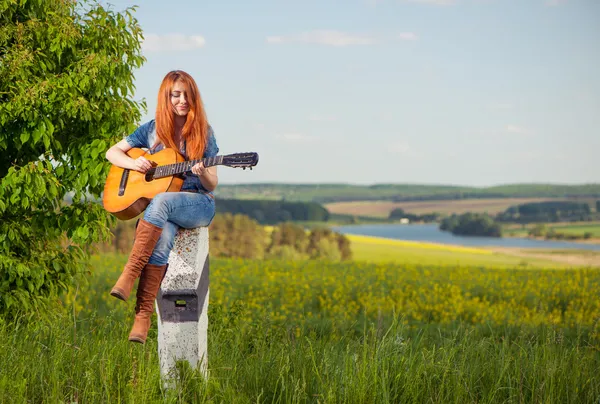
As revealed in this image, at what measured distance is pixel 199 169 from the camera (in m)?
5.29

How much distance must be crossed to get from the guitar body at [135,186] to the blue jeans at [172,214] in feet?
0.58

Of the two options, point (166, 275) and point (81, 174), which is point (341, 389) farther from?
point (81, 174)

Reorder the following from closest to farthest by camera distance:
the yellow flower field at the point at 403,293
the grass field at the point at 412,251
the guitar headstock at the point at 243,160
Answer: the guitar headstock at the point at 243,160 → the yellow flower field at the point at 403,293 → the grass field at the point at 412,251

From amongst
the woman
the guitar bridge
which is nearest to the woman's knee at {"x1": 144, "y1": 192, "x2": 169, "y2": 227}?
the woman

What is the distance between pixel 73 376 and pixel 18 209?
3.98 m

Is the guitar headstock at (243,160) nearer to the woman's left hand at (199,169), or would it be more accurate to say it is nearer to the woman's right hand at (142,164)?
the woman's left hand at (199,169)

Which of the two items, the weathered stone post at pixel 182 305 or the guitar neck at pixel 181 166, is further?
the weathered stone post at pixel 182 305

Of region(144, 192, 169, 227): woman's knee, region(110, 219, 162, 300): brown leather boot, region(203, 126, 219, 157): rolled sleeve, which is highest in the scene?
region(203, 126, 219, 157): rolled sleeve

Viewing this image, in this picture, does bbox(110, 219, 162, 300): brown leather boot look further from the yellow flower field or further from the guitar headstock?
the yellow flower field

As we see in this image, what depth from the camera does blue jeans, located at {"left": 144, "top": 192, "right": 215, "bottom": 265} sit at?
5.26 meters

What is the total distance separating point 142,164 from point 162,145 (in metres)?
0.26

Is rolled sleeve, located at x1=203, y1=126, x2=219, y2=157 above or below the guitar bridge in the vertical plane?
above

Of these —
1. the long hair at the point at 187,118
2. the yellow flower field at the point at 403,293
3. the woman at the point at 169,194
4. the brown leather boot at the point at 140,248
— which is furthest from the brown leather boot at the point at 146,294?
the yellow flower field at the point at 403,293

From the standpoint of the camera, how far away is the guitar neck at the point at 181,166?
17.4ft
